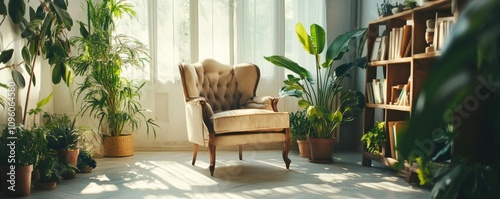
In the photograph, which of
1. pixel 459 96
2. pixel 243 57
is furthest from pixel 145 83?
pixel 459 96

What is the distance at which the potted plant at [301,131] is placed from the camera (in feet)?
13.0

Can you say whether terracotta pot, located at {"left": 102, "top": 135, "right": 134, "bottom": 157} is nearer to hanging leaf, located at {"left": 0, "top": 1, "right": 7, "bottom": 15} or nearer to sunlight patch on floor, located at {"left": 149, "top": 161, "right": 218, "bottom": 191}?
sunlight patch on floor, located at {"left": 149, "top": 161, "right": 218, "bottom": 191}

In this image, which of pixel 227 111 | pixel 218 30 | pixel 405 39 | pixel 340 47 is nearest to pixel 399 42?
pixel 405 39

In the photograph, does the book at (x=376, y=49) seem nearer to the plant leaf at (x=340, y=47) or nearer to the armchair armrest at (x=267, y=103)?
the plant leaf at (x=340, y=47)

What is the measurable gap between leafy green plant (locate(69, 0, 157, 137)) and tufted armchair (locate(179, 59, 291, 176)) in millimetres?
705

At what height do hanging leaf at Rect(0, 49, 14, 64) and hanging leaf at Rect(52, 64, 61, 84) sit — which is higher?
hanging leaf at Rect(0, 49, 14, 64)

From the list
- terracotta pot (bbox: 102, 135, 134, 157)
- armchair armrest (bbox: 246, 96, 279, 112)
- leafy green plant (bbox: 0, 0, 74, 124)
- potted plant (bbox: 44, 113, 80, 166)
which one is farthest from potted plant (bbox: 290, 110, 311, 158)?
leafy green plant (bbox: 0, 0, 74, 124)

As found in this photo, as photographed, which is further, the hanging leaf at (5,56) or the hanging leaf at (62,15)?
the hanging leaf at (62,15)

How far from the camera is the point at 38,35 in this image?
310 cm

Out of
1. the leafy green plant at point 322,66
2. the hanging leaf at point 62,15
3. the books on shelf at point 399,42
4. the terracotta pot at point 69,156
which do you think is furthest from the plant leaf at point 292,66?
the terracotta pot at point 69,156

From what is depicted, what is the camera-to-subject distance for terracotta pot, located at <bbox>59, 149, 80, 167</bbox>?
10.2 ft

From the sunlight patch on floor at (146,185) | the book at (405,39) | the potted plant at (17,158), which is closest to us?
the potted plant at (17,158)

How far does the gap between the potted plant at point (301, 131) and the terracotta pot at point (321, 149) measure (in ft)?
0.53

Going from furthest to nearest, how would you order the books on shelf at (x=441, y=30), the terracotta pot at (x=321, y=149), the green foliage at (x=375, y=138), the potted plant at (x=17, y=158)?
1. the terracotta pot at (x=321, y=149)
2. the green foliage at (x=375, y=138)
3. the books on shelf at (x=441, y=30)
4. the potted plant at (x=17, y=158)
